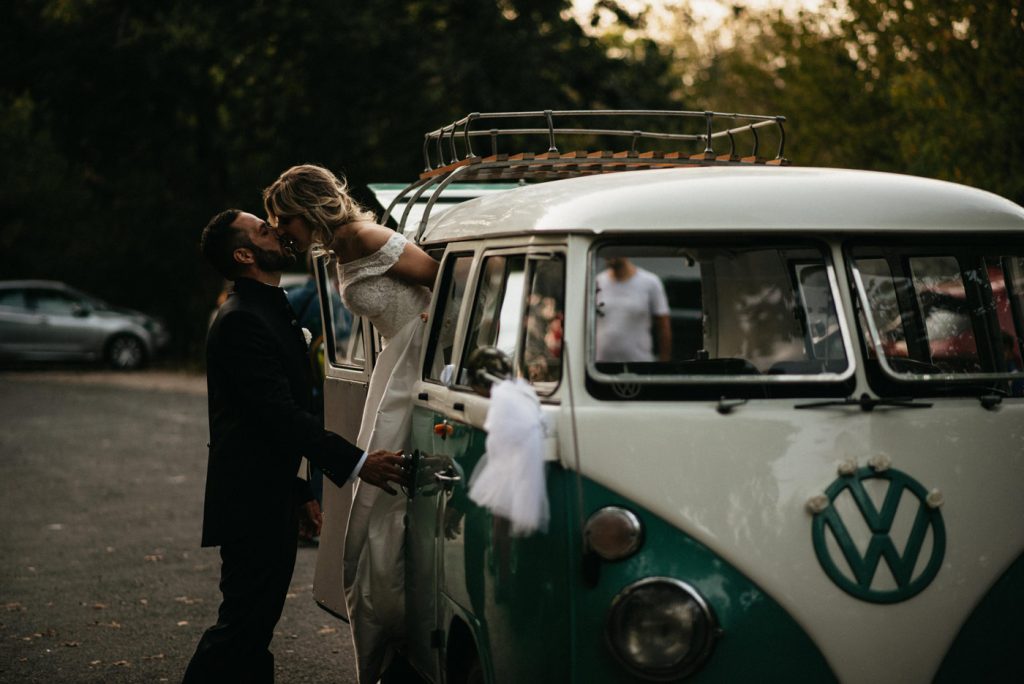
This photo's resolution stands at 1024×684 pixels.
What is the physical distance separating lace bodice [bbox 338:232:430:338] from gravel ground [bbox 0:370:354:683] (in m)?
2.06

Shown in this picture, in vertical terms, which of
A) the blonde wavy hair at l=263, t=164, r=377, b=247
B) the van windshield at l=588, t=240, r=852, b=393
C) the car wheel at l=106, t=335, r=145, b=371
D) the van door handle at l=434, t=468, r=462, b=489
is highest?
the car wheel at l=106, t=335, r=145, b=371

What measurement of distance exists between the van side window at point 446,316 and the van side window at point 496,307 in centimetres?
20

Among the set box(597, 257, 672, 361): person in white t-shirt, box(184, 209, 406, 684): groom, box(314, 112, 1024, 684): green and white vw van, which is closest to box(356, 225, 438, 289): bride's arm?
box(184, 209, 406, 684): groom

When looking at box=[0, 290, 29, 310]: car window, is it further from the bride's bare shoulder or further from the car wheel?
the bride's bare shoulder

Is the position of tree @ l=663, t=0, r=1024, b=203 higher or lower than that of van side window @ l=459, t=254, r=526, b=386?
higher

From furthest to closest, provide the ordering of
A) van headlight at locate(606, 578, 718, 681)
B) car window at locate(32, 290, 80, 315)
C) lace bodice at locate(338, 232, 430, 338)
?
car window at locate(32, 290, 80, 315) → lace bodice at locate(338, 232, 430, 338) → van headlight at locate(606, 578, 718, 681)

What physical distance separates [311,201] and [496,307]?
938 millimetres

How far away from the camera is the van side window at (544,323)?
3.86 meters

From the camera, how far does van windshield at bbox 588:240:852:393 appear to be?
3.86m

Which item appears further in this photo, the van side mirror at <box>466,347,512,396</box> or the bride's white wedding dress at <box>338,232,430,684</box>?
the bride's white wedding dress at <box>338,232,430,684</box>

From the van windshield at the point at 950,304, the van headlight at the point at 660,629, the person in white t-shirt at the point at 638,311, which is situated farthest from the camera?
the person in white t-shirt at the point at 638,311

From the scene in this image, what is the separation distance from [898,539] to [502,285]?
1.45 m

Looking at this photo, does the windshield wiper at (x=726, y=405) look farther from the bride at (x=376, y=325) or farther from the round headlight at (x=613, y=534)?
the bride at (x=376, y=325)

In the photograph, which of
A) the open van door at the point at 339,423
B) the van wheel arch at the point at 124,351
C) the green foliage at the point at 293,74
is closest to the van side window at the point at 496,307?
the open van door at the point at 339,423
